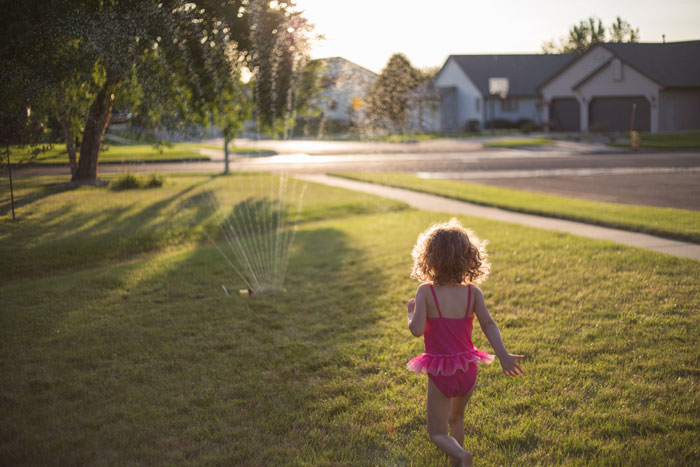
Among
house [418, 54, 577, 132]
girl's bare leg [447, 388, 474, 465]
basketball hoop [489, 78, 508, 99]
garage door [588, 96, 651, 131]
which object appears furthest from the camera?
house [418, 54, 577, 132]

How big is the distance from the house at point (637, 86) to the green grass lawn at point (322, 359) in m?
36.1

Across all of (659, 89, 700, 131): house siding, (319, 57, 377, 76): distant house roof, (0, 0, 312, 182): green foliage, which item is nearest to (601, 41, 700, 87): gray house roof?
(659, 89, 700, 131): house siding

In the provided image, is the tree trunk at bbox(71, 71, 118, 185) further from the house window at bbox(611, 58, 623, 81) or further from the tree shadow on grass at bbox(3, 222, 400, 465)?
the house window at bbox(611, 58, 623, 81)

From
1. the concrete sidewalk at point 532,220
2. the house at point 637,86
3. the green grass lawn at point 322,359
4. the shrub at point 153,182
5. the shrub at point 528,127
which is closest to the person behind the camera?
the green grass lawn at point 322,359

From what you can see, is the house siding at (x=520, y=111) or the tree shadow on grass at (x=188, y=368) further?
the house siding at (x=520, y=111)

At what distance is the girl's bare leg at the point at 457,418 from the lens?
3299 millimetres

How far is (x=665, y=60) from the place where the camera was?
41.0m

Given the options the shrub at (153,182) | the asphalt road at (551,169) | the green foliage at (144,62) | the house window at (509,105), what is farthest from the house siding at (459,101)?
the green foliage at (144,62)

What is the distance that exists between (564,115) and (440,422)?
49754 mm

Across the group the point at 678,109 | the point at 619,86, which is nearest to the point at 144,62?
the point at 619,86

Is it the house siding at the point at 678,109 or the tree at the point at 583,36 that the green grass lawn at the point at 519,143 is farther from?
the tree at the point at 583,36

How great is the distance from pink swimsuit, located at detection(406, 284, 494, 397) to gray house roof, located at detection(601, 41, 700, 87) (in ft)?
138

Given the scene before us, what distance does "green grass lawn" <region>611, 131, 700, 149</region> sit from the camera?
1197 inches

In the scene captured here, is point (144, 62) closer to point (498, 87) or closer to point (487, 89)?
point (487, 89)
